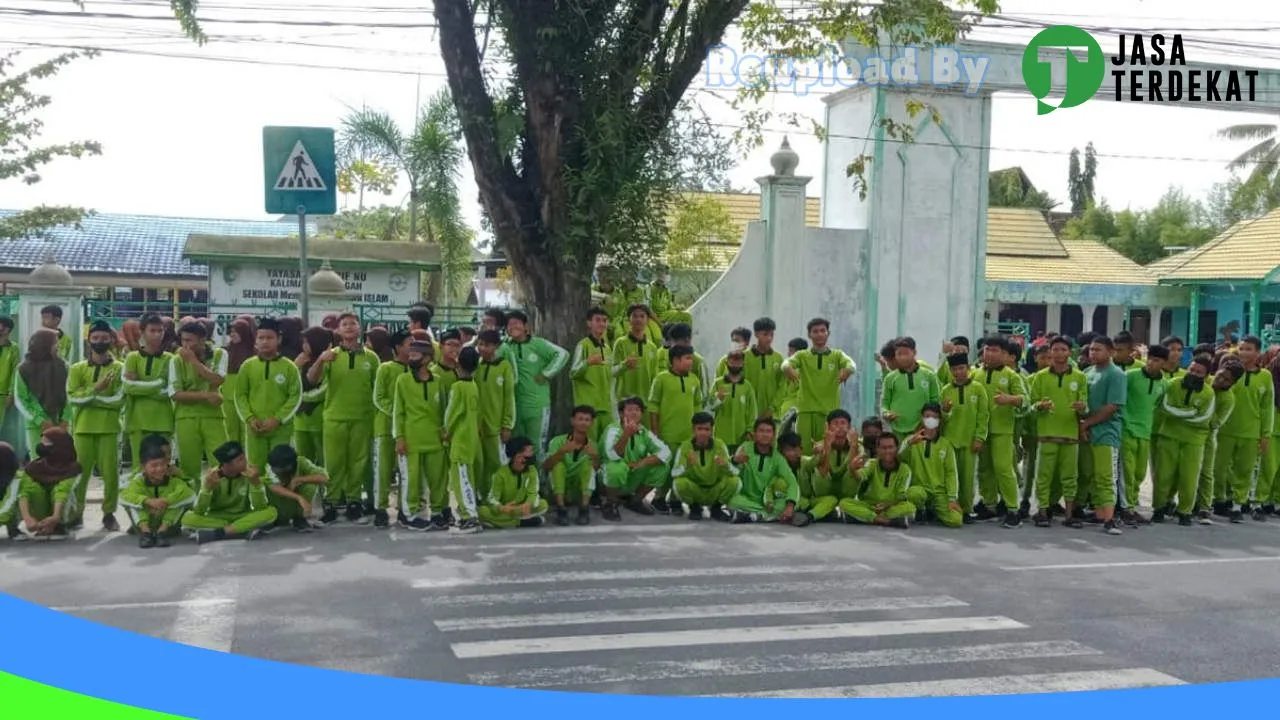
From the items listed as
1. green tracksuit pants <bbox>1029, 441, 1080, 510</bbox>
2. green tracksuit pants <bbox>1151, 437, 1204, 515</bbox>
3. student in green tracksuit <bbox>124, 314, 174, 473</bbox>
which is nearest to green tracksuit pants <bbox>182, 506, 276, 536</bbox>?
student in green tracksuit <bbox>124, 314, 174, 473</bbox>

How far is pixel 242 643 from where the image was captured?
6.15 meters

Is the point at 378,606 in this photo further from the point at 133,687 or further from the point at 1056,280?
the point at 1056,280

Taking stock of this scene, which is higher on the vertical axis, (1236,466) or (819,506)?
(1236,466)

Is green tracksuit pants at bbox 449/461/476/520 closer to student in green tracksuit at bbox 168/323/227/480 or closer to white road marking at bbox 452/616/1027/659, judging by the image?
student in green tracksuit at bbox 168/323/227/480

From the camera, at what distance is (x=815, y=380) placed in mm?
11117

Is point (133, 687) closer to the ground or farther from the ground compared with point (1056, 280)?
closer to the ground

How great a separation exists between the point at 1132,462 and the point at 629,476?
4.62m

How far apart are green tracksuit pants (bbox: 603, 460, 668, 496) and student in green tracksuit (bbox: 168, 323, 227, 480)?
323cm

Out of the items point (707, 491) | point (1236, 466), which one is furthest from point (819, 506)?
point (1236, 466)

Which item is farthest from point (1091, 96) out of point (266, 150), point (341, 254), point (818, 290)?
point (266, 150)

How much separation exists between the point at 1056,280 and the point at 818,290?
431 inches

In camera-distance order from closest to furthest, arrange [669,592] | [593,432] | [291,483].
→ [669,592], [291,483], [593,432]

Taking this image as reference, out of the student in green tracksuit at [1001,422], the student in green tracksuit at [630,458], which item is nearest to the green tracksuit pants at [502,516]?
the student in green tracksuit at [630,458]

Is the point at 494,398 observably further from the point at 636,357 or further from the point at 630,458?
the point at 636,357
